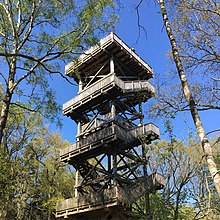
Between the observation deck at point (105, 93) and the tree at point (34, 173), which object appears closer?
the observation deck at point (105, 93)

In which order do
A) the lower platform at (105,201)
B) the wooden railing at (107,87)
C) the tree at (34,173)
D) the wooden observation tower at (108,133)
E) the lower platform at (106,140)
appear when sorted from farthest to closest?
1. the tree at (34,173)
2. the wooden railing at (107,87)
3. the lower platform at (106,140)
4. the wooden observation tower at (108,133)
5. the lower platform at (105,201)

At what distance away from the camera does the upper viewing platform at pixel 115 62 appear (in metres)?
17.6

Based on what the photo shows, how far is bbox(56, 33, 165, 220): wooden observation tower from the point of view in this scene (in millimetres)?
13797

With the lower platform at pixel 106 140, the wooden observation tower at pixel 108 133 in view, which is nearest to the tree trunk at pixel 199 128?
the wooden observation tower at pixel 108 133

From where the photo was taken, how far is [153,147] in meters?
9.88

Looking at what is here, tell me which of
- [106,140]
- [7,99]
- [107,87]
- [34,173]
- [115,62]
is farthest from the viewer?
[34,173]

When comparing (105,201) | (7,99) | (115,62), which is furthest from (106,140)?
(7,99)

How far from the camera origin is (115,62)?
728 inches

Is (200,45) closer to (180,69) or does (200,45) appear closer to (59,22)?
(180,69)

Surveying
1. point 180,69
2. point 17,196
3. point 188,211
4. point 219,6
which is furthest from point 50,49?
point 17,196

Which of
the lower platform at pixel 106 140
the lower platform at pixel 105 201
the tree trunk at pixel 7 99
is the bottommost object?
the lower platform at pixel 105 201

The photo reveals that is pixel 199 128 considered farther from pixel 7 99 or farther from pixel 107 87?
pixel 107 87

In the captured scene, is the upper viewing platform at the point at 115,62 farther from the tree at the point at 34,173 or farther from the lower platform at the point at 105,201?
the lower platform at the point at 105,201

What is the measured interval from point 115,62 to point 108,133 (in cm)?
584
